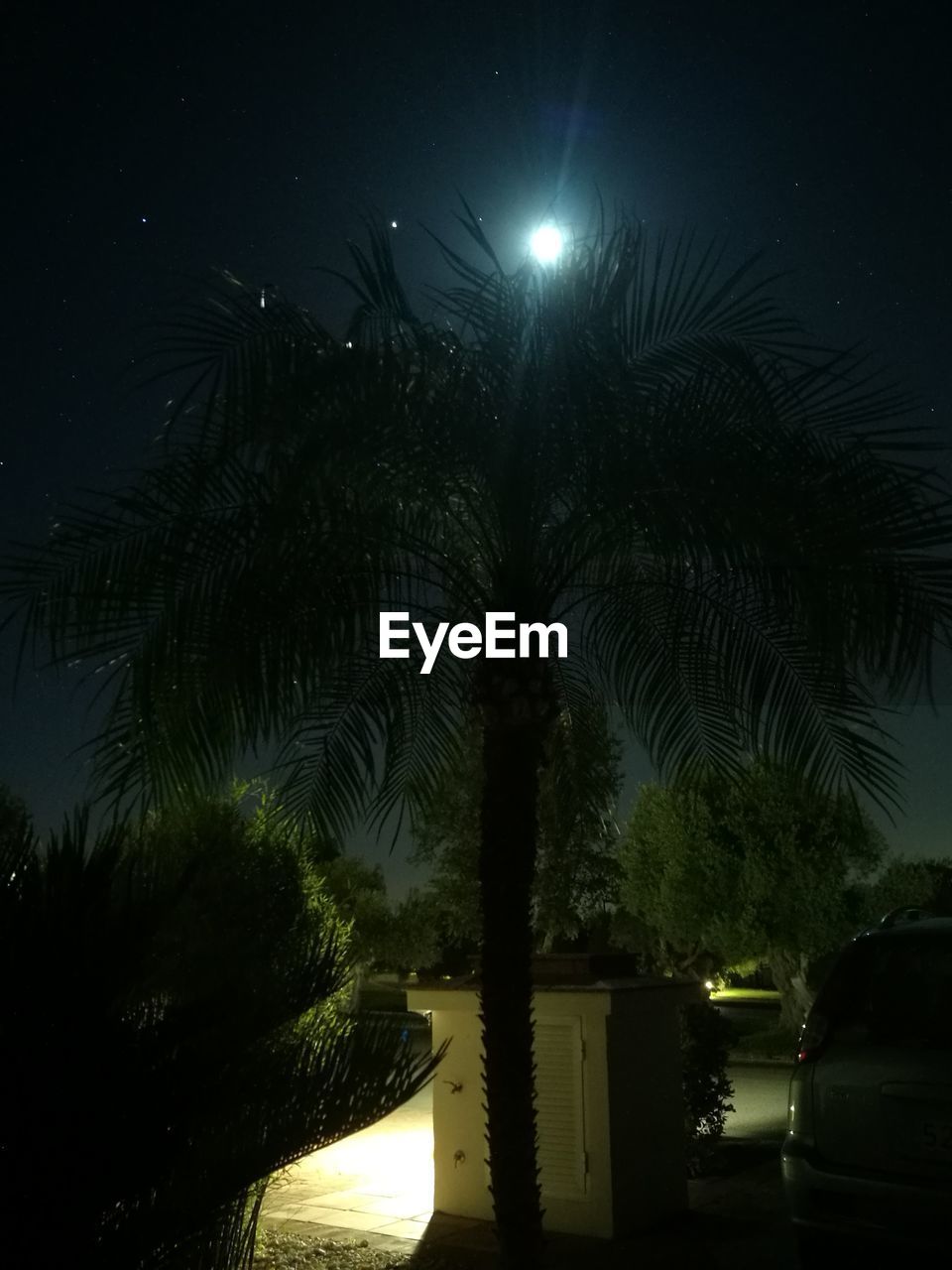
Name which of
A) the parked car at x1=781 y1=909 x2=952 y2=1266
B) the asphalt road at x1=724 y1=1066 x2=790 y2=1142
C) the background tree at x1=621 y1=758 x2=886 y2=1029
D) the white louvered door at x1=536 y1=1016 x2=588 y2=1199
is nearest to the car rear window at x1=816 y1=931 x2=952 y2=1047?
the parked car at x1=781 y1=909 x2=952 y2=1266

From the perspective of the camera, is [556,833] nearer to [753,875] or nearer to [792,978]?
[753,875]

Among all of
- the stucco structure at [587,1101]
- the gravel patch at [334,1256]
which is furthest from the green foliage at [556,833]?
the gravel patch at [334,1256]

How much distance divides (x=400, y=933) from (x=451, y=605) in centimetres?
3105

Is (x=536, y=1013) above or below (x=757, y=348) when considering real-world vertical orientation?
below

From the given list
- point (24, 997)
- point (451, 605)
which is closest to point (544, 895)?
point (451, 605)

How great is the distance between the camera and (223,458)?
Result: 6324 mm

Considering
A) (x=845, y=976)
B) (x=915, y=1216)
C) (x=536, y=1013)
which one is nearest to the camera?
(x=915, y=1216)

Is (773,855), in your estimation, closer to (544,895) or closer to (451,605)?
(544,895)

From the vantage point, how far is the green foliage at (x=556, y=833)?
9.24 meters

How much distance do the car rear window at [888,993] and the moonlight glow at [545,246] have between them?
12.7ft

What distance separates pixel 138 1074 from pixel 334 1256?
14.7 feet

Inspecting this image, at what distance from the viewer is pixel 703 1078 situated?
10531 mm

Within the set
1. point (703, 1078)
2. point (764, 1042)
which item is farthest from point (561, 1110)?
point (764, 1042)

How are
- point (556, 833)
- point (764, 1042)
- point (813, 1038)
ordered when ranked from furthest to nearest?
point (764, 1042), point (556, 833), point (813, 1038)
